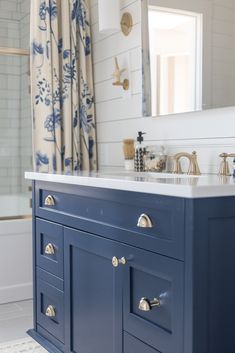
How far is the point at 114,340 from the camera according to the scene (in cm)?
174

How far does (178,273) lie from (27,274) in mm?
2013

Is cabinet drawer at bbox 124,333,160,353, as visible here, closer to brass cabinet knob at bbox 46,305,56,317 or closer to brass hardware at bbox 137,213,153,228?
brass hardware at bbox 137,213,153,228

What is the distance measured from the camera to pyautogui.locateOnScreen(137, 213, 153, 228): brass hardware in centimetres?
153

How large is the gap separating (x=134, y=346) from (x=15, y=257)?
5.62ft

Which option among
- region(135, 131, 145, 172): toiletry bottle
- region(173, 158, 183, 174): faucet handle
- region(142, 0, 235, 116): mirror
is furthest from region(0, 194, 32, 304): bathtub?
region(173, 158, 183, 174): faucet handle

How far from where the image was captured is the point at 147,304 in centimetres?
154

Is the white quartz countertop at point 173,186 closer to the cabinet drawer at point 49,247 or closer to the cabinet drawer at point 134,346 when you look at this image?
the cabinet drawer at point 49,247

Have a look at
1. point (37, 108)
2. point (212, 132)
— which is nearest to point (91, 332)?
point (212, 132)

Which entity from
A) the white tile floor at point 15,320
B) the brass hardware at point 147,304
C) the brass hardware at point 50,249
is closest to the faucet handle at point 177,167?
the brass hardware at point 50,249

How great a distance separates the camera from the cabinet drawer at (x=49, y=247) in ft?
7.04

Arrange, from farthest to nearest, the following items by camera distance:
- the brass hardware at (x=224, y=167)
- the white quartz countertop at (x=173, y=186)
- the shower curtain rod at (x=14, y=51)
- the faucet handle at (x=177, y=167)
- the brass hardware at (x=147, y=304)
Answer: the shower curtain rod at (x=14, y=51)
the faucet handle at (x=177, y=167)
the brass hardware at (x=224, y=167)
the brass hardware at (x=147, y=304)
the white quartz countertop at (x=173, y=186)

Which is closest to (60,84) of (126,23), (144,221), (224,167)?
(126,23)

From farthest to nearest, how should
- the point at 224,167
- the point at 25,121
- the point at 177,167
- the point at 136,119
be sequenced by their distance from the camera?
the point at 25,121 → the point at 136,119 → the point at 177,167 → the point at 224,167

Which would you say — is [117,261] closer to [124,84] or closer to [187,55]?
[187,55]
